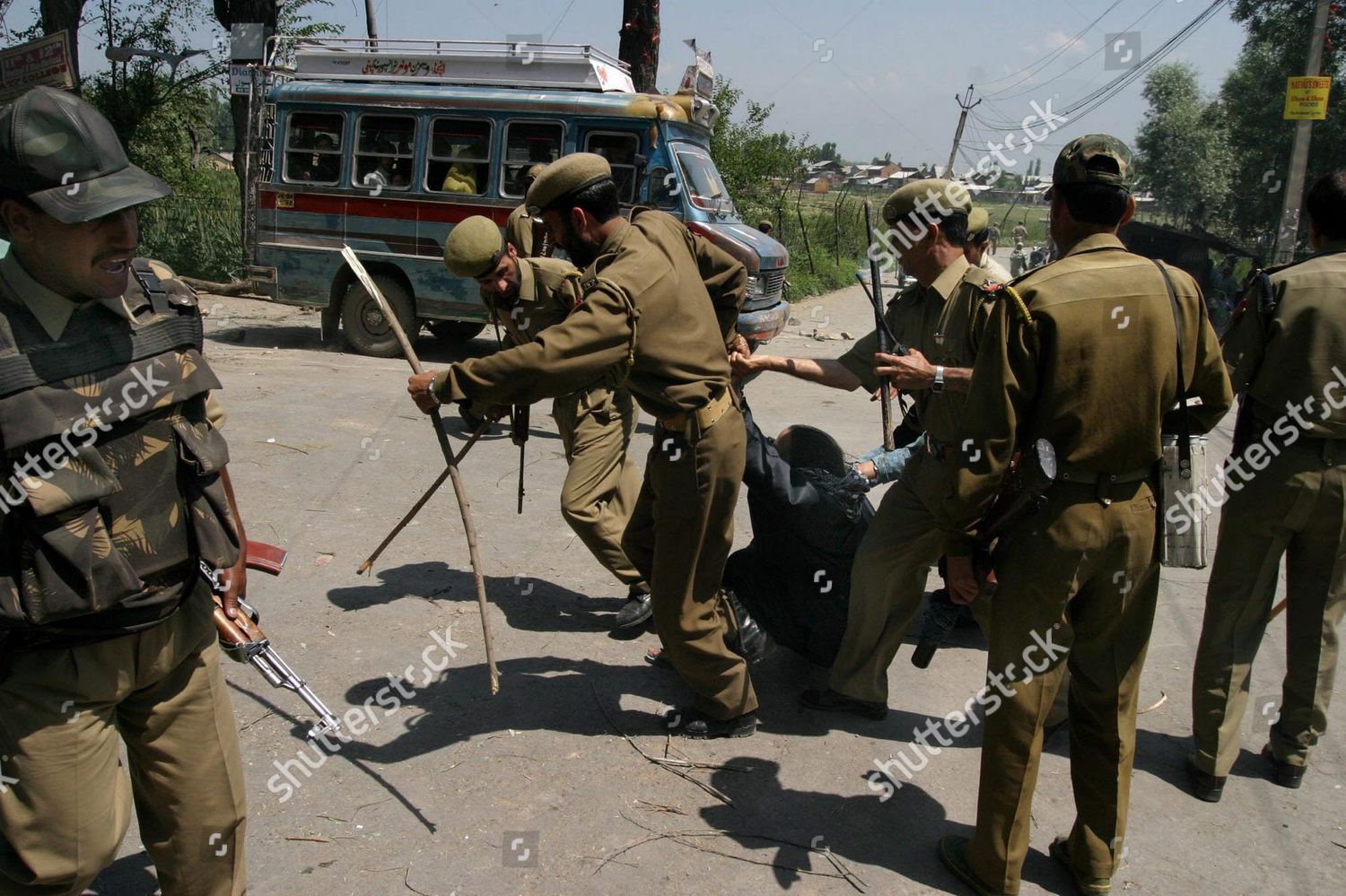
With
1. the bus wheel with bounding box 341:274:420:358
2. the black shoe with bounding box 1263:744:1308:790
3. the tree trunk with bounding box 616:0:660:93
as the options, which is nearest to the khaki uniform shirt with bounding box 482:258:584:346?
the black shoe with bounding box 1263:744:1308:790

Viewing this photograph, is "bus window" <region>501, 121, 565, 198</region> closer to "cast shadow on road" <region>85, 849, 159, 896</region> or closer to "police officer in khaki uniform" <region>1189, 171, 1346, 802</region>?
"police officer in khaki uniform" <region>1189, 171, 1346, 802</region>

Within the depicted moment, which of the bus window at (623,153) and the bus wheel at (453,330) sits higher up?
the bus window at (623,153)

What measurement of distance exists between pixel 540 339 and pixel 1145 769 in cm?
268

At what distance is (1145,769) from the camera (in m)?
3.62

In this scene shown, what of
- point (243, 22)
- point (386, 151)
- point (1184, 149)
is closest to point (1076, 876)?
point (386, 151)

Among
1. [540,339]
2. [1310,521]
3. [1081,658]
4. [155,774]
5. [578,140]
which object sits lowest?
[155,774]

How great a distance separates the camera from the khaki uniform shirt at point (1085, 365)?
8.17 feet

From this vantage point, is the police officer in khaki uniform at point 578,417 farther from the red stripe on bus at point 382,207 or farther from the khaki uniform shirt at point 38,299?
the red stripe on bus at point 382,207

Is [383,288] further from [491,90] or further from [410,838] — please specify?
[410,838]

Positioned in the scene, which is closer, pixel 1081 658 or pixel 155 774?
pixel 155 774

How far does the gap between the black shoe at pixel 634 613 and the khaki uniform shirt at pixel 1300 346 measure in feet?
8.36

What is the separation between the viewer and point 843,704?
3.84 meters

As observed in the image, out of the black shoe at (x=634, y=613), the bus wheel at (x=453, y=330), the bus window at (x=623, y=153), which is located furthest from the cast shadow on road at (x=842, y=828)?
the bus wheel at (x=453, y=330)

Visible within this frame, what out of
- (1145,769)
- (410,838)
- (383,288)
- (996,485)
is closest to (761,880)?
(410,838)
